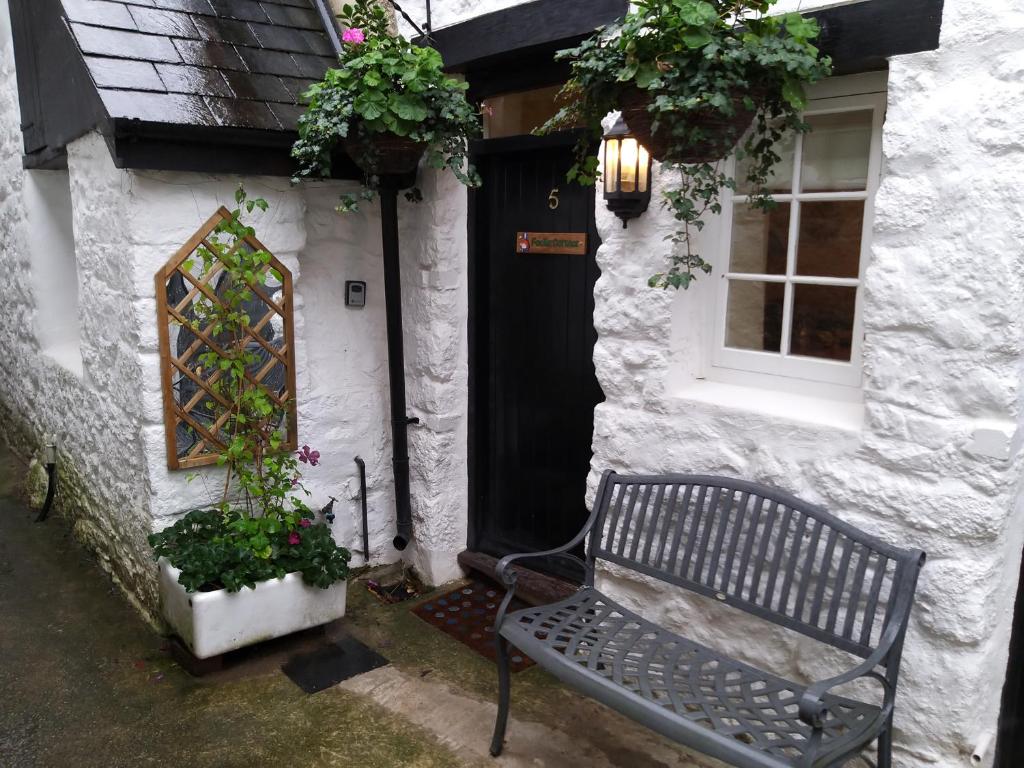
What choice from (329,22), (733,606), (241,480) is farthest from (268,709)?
(329,22)

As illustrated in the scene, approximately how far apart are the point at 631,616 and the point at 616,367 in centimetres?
96

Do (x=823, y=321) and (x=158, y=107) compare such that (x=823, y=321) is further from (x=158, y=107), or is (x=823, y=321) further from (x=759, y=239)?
(x=158, y=107)

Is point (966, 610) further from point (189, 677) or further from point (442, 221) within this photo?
point (189, 677)

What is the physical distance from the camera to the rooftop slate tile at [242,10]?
3.94 m

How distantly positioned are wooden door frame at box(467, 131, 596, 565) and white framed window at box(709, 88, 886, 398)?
3.79ft

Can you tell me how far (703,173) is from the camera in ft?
8.54

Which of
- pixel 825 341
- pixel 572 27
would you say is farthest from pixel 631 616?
pixel 572 27

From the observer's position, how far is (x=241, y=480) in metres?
3.59

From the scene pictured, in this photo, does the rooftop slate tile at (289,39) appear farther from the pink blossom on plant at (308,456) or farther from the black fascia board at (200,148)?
the pink blossom on plant at (308,456)

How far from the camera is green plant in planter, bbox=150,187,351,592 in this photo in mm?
3455

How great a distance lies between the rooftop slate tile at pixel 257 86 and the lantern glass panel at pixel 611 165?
162 cm

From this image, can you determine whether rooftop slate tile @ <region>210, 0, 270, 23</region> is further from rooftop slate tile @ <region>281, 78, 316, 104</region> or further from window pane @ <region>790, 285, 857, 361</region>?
window pane @ <region>790, 285, 857, 361</region>

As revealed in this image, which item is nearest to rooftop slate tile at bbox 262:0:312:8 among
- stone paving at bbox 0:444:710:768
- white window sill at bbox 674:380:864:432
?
white window sill at bbox 674:380:864:432

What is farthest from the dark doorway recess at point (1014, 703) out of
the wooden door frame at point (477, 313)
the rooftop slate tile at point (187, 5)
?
the rooftop slate tile at point (187, 5)
